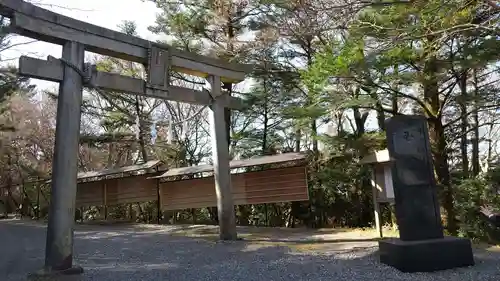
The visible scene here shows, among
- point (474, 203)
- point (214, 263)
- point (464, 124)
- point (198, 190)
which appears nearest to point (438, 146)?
point (474, 203)

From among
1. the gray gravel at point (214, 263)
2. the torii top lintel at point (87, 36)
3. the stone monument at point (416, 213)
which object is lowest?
the gray gravel at point (214, 263)

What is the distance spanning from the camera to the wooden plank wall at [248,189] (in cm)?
1020

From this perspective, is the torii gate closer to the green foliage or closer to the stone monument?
the stone monument

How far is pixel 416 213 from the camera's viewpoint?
512cm

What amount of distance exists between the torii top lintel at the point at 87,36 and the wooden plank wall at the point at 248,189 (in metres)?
3.70

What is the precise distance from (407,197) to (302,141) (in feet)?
26.4

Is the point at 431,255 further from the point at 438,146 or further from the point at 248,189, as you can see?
the point at 248,189

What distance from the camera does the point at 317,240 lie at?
7758mm

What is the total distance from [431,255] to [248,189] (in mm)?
6639

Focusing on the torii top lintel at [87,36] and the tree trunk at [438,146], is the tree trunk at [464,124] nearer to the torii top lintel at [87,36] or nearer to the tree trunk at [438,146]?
the tree trunk at [438,146]

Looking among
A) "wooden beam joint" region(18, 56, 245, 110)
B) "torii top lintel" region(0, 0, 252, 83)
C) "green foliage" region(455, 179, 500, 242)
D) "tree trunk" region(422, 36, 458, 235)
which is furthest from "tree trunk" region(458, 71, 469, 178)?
"torii top lintel" region(0, 0, 252, 83)

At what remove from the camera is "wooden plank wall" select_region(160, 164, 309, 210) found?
10.2 metres

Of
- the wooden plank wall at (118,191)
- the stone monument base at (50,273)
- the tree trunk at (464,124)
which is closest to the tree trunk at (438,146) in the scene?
the tree trunk at (464,124)

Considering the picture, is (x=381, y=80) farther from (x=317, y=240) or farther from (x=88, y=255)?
(x=88, y=255)
